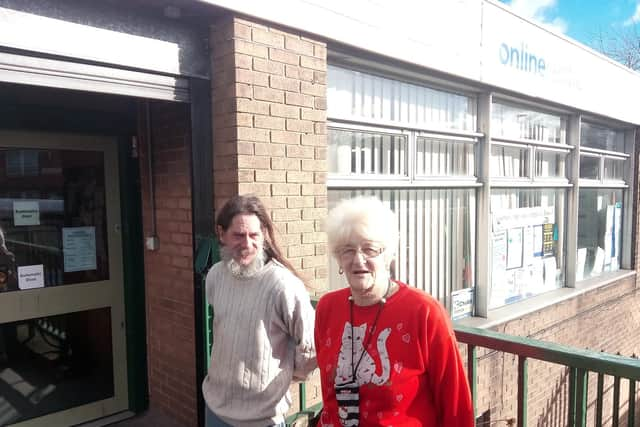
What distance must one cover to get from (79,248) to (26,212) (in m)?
0.41

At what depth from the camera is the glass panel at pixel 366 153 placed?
386cm

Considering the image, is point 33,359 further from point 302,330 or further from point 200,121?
point 302,330

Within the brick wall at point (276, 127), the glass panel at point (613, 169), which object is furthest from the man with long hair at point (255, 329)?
the glass panel at point (613, 169)

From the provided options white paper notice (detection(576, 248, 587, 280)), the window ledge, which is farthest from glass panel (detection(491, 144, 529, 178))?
white paper notice (detection(576, 248, 587, 280))

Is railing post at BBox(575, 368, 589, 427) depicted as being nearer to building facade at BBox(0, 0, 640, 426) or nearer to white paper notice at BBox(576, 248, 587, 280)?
building facade at BBox(0, 0, 640, 426)

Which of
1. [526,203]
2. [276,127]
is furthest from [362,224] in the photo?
[526,203]

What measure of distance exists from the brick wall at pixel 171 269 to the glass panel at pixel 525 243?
3.45m

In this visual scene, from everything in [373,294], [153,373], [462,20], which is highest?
[462,20]

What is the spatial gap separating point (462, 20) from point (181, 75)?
2842 mm

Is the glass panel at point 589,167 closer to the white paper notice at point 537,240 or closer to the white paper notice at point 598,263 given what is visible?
the white paper notice at point 598,263

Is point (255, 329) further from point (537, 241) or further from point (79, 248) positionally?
point (537, 241)

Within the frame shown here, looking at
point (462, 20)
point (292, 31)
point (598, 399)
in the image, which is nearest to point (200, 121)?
point (292, 31)

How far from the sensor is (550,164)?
6422mm

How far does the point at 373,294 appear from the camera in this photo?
1.58 m
